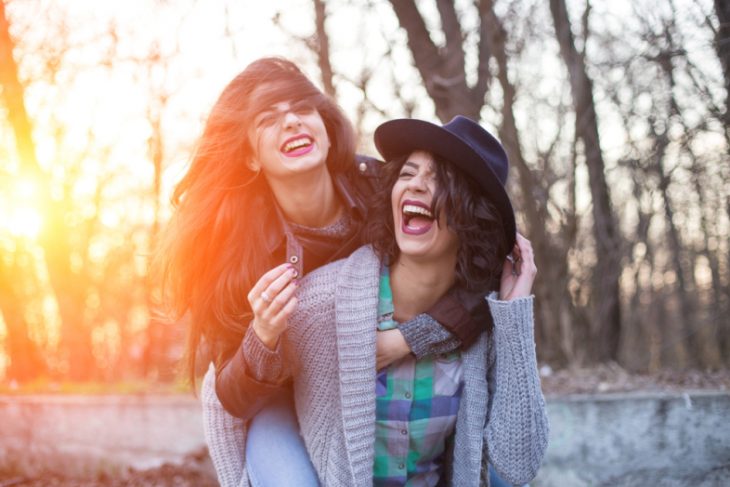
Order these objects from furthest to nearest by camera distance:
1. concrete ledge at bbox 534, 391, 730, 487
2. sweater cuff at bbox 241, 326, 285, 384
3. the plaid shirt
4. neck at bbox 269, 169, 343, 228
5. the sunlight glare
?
the sunlight glare → concrete ledge at bbox 534, 391, 730, 487 → neck at bbox 269, 169, 343, 228 → the plaid shirt → sweater cuff at bbox 241, 326, 285, 384

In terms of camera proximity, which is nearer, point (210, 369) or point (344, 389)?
point (344, 389)

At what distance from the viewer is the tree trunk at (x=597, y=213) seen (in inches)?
269

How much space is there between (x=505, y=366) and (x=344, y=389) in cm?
61

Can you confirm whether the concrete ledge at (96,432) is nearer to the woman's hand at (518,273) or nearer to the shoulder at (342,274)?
the shoulder at (342,274)

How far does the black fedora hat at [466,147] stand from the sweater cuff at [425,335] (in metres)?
0.43

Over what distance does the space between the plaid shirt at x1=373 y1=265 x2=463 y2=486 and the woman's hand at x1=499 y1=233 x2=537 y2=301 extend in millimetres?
359

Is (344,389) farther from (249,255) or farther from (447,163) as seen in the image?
(447,163)

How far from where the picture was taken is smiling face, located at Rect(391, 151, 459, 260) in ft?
8.20

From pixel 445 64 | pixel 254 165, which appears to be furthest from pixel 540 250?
pixel 254 165

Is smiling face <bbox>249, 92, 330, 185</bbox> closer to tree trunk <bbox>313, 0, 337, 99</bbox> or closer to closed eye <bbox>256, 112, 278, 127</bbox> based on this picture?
closed eye <bbox>256, 112, 278, 127</bbox>

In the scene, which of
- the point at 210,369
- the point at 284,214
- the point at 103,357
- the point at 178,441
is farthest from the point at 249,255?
the point at 103,357

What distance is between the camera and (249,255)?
9.09 feet

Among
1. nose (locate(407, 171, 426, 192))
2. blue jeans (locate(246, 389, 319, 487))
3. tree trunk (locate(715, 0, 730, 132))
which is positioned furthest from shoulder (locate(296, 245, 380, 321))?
tree trunk (locate(715, 0, 730, 132))

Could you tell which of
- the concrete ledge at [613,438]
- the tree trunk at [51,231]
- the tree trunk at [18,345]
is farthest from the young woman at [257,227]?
the tree trunk at [18,345]
